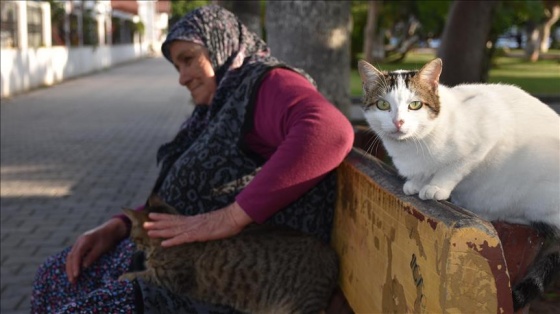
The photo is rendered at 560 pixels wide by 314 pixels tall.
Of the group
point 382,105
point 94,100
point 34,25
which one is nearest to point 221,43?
point 382,105

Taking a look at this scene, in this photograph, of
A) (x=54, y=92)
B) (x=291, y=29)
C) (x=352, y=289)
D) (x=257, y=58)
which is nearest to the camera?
(x=352, y=289)

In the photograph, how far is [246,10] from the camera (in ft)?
19.5

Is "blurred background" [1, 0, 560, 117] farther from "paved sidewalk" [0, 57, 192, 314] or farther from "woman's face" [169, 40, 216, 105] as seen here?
"paved sidewalk" [0, 57, 192, 314]

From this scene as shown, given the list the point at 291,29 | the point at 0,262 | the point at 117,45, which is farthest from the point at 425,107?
the point at 117,45

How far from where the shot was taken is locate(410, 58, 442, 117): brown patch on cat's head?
1.88 m

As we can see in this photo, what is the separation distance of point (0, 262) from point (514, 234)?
404cm

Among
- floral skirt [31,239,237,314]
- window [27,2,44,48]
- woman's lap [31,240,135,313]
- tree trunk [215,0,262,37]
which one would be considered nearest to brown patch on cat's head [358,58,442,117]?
floral skirt [31,239,237,314]

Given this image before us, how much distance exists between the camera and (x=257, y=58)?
2.62 m

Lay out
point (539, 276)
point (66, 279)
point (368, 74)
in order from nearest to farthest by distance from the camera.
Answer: point (539, 276), point (368, 74), point (66, 279)

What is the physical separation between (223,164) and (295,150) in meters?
0.37

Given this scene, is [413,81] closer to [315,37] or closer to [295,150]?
[295,150]

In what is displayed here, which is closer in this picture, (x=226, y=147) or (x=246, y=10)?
(x=226, y=147)

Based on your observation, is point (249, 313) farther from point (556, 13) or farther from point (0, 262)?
point (556, 13)

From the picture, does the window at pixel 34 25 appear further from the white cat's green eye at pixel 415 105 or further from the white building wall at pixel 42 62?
the white cat's green eye at pixel 415 105
